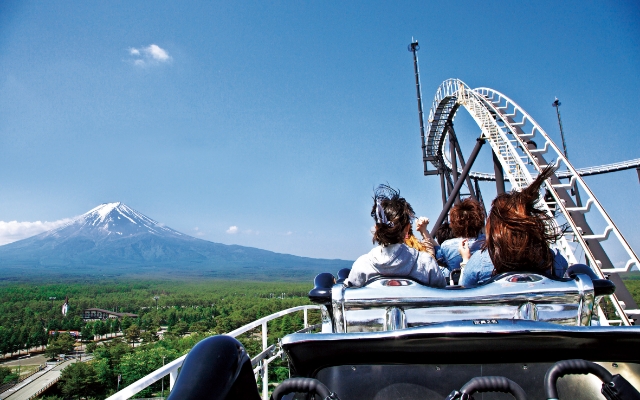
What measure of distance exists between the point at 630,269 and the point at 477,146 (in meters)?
8.27

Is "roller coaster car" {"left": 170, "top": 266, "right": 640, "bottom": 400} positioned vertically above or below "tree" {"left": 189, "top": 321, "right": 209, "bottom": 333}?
above

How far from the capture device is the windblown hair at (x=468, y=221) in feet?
12.2

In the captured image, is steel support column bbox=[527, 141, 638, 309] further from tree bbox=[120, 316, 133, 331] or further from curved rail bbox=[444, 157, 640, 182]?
tree bbox=[120, 316, 133, 331]

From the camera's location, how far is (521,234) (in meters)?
1.96

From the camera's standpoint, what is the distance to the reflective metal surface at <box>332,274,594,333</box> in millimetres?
1833

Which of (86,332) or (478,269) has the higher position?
(478,269)

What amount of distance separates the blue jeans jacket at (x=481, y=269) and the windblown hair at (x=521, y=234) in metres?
0.18

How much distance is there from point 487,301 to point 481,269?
0.46 metres

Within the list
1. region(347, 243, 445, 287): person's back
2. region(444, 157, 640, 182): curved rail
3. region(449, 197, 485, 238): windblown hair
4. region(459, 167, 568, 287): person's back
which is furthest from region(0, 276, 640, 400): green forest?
region(444, 157, 640, 182): curved rail

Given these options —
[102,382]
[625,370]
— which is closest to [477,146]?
[625,370]

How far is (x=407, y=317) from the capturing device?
6.46 ft

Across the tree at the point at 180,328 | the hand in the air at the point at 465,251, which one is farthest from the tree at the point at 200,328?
the hand in the air at the point at 465,251

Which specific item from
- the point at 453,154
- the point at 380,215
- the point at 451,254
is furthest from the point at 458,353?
the point at 453,154

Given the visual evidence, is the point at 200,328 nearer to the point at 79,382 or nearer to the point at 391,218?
the point at 79,382
